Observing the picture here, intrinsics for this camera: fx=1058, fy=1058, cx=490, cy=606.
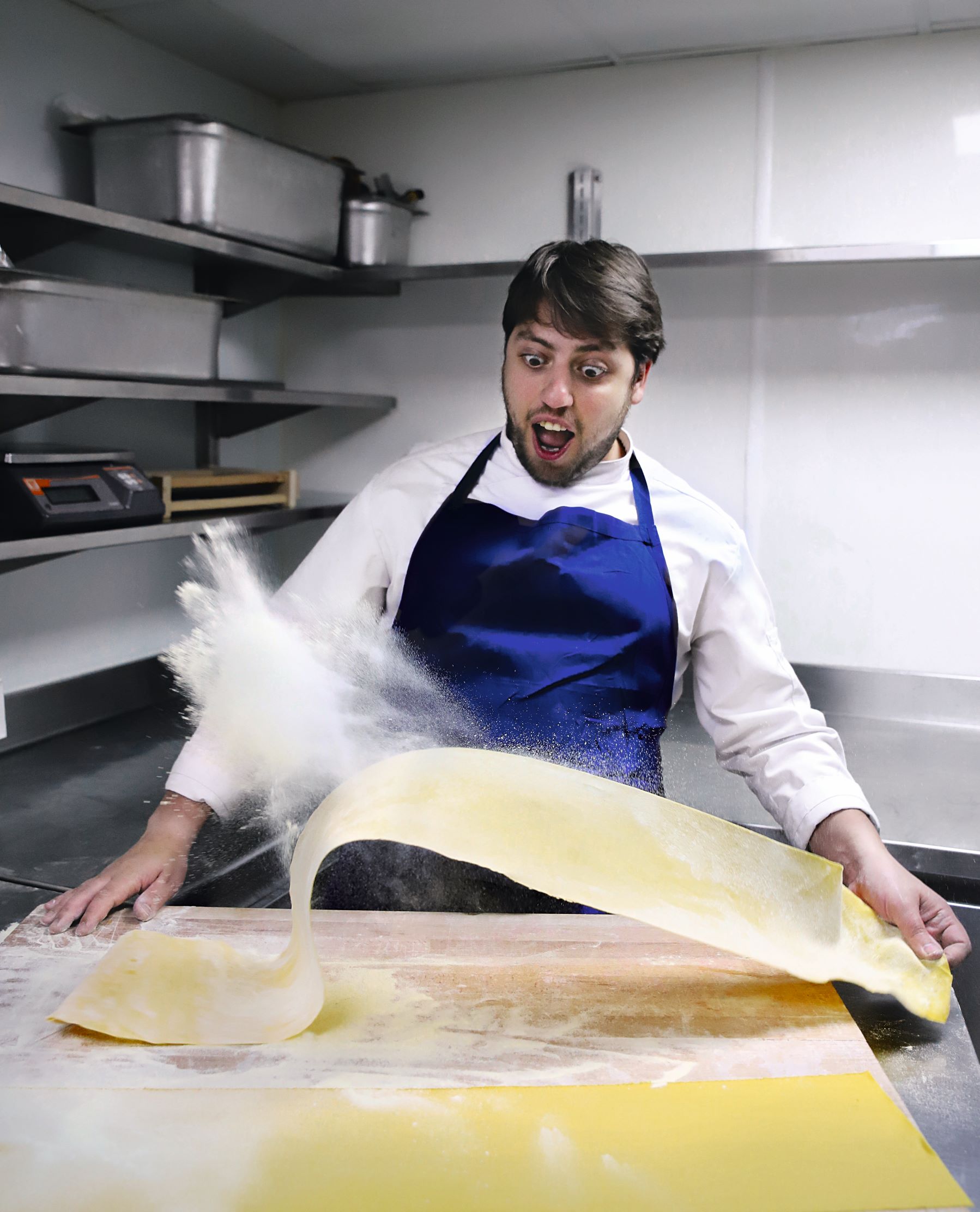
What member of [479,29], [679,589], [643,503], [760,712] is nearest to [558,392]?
[643,503]

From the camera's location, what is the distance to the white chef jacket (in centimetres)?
134

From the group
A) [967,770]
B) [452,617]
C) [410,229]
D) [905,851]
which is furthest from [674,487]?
[410,229]

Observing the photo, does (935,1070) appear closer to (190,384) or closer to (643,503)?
(643,503)

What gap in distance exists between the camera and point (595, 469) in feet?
5.40

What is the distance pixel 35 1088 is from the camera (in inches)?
33.4

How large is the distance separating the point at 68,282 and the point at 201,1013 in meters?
1.28

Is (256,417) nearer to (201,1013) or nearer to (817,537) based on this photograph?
(817,537)

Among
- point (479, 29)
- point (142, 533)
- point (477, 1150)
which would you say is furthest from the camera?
point (479, 29)

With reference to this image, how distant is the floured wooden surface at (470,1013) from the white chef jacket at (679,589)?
11.4 inches

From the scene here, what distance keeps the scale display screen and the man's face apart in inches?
31.4

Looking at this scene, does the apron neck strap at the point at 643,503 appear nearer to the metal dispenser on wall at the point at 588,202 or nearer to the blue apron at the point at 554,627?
the blue apron at the point at 554,627

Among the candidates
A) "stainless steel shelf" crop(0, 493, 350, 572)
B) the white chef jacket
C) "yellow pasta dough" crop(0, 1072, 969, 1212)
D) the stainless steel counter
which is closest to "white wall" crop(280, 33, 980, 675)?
"stainless steel shelf" crop(0, 493, 350, 572)

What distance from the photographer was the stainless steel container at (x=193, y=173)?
2.08m

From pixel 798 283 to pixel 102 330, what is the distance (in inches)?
60.3
